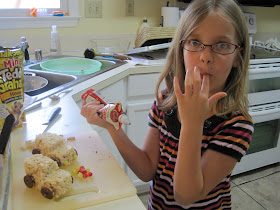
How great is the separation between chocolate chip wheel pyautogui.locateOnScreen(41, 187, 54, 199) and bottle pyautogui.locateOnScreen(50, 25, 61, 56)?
1.39 m

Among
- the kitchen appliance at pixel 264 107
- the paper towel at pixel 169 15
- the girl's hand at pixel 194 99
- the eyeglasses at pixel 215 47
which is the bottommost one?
the kitchen appliance at pixel 264 107

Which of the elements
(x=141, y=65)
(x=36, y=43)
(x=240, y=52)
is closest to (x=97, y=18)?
(x=36, y=43)

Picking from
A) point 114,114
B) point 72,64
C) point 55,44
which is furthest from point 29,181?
point 55,44

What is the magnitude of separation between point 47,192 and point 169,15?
6.00ft

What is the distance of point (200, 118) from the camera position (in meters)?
0.62

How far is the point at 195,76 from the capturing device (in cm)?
59

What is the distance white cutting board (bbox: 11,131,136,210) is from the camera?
0.52 metres

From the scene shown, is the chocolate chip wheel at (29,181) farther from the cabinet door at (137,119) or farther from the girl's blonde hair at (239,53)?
the cabinet door at (137,119)

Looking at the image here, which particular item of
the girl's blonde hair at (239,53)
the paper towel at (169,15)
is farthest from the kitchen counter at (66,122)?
the paper towel at (169,15)

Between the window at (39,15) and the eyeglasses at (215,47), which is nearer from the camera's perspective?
the eyeglasses at (215,47)

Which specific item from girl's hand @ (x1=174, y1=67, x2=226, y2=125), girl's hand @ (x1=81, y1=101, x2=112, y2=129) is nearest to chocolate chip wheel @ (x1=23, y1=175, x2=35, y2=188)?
girl's hand @ (x1=81, y1=101, x2=112, y2=129)

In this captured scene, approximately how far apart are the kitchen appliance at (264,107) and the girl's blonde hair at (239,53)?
1.07 m

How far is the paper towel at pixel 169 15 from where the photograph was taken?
6.81ft

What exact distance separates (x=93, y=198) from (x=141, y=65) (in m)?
1.12
